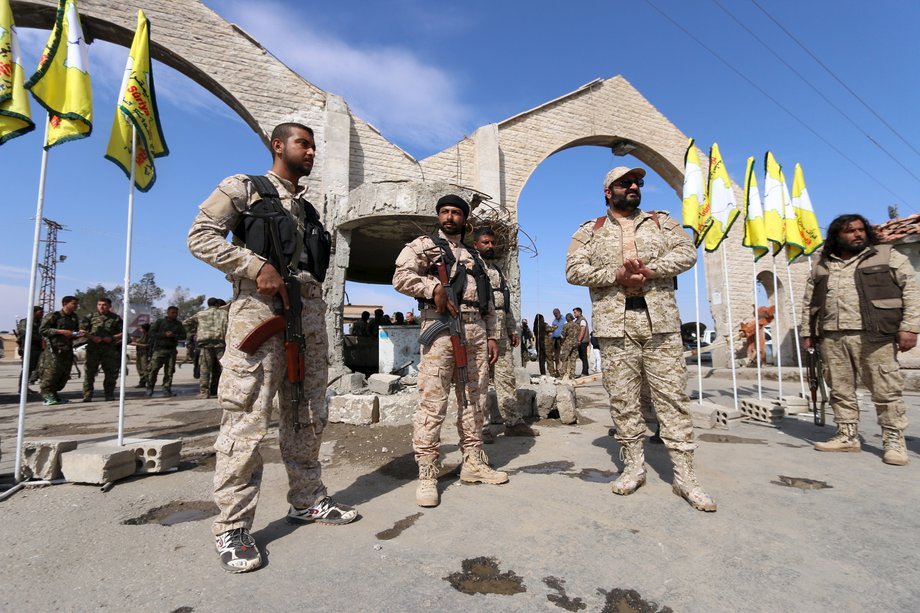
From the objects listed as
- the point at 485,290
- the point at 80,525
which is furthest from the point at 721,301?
the point at 80,525

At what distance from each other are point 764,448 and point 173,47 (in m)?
11.8

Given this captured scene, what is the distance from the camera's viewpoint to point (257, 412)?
1.93 metres

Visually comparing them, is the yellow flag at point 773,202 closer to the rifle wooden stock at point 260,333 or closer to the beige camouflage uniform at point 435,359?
the beige camouflage uniform at point 435,359

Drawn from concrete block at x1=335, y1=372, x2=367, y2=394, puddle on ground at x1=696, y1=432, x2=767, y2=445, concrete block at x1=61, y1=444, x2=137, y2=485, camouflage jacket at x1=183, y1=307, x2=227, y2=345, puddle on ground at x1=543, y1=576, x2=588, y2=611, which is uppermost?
camouflage jacket at x1=183, y1=307, x2=227, y2=345

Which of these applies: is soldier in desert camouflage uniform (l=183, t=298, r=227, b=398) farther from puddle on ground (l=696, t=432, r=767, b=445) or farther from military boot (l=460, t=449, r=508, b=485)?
puddle on ground (l=696, t=432, r=767, b=445)

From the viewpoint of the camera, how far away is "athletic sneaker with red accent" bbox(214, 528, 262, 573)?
173cm

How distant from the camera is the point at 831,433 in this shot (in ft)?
14.3

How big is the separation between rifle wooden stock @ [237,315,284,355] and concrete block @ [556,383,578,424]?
3.79 metres

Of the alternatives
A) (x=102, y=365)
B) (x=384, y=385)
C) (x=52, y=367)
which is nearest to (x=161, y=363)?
(x=102, y=365)

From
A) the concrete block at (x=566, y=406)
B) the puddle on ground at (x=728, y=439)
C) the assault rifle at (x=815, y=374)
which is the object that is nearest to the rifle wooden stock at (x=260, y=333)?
the concrete block at (x=566, y=406)

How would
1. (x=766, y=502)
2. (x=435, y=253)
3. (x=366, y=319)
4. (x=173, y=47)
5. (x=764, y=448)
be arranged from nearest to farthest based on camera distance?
(x=766, y=502) < (x=435, y=253) < (x=764, y=448) < (x=173, y=47) < (x=366, y=319)

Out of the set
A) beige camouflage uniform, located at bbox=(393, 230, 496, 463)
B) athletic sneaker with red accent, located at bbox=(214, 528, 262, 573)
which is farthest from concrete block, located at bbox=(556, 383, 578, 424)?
athletic sneaker with red accent, located at bbox=(214, 528, 262, 573)

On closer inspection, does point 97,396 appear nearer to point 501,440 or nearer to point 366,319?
point 366,319

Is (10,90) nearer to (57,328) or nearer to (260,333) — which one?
(260,333)
